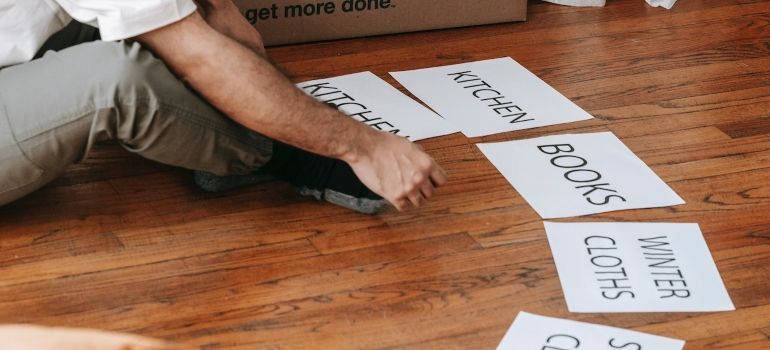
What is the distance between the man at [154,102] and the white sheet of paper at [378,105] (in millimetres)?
424

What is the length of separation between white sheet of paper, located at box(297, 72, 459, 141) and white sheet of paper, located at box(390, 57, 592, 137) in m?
0.04

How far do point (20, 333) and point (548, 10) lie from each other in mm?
2035

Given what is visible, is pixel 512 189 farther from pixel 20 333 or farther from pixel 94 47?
pixel 20 333

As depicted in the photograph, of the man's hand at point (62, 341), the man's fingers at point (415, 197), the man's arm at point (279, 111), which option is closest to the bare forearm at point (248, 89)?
the man's arm at point (279, 111)

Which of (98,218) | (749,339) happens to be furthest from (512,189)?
(98,218)

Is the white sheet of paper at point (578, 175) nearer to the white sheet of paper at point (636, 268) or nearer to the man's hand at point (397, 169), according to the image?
the white sheet of paper at point (636, 268)

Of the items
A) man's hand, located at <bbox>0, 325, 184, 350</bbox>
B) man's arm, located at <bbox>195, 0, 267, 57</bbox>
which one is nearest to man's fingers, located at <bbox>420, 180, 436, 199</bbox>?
man's arm, located at <bbox>195, 0, 267, 57</bbox>

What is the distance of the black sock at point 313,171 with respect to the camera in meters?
1.75

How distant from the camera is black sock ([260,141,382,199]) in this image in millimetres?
1748

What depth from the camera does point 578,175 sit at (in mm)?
1884

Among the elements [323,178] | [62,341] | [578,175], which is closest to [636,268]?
[578,175]

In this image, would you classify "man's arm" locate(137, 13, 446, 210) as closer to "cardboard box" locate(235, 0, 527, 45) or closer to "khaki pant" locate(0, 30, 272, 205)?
"khaki pant" locate(0, 30, 272, 205)

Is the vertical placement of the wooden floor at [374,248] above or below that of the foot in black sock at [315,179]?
below

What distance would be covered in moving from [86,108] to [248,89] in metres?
0.22
